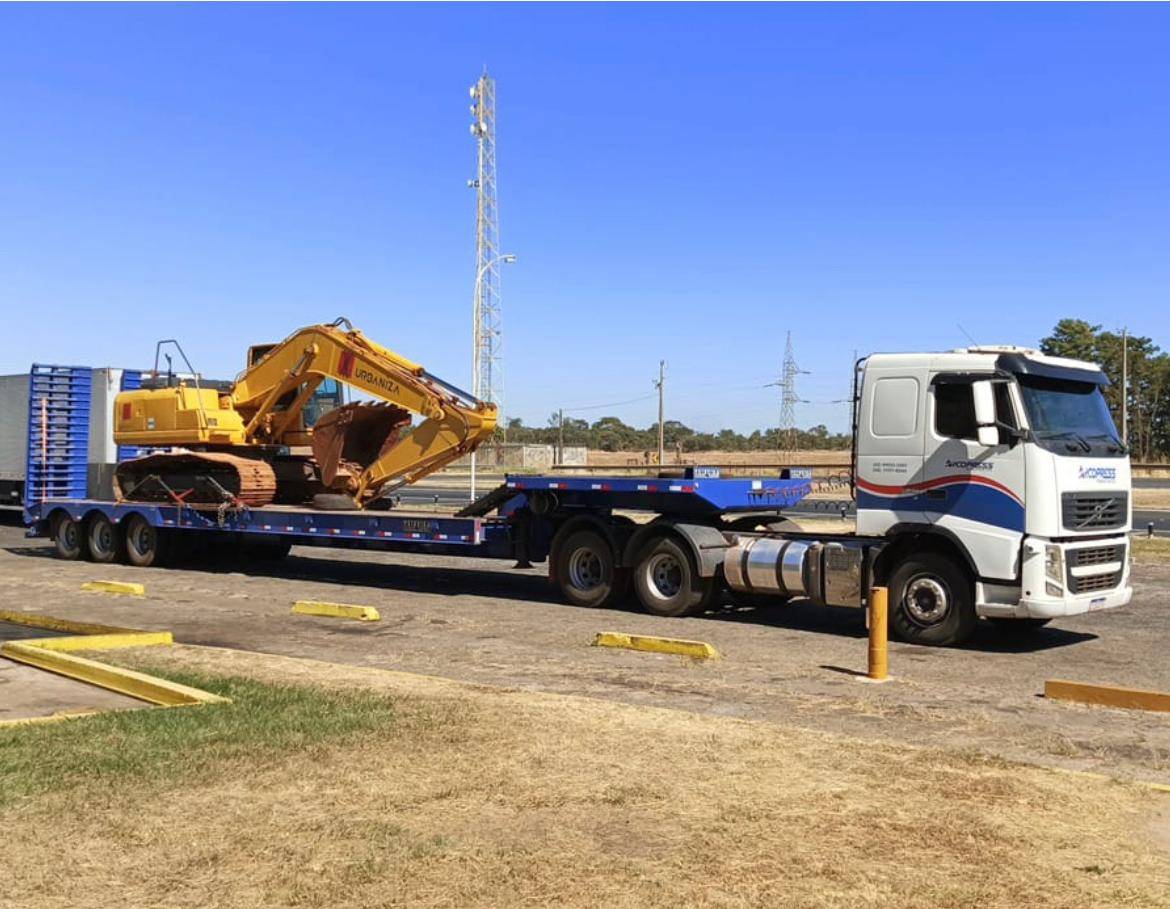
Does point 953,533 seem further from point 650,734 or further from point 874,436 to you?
point 650,734

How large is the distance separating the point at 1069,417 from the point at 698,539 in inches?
166

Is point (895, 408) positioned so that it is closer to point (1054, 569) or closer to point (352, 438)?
point (1054, 569)

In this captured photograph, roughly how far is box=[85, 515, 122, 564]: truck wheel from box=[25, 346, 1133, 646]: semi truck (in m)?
8.29

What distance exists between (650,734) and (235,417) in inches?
519

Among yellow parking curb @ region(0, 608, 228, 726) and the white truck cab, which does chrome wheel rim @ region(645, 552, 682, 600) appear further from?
yellow parking curb @ region(0, 608, 228, 726)

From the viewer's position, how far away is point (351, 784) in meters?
6.24

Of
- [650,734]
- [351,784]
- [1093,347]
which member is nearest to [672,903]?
[351,784]

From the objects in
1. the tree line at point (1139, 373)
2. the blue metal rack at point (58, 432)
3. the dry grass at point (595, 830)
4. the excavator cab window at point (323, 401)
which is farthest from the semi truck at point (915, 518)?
the tree line at point (1139, 373)

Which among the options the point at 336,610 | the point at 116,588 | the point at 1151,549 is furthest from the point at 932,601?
the point at 1151,549

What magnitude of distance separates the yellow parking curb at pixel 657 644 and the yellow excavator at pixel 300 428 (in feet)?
19.2

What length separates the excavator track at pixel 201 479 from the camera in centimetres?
1795

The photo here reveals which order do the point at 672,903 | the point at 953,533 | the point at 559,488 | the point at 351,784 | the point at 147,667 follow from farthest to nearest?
1. the point at 559,488
2. the point at 953,533
3. the point at 147,667
4. the point at 351,784
5. the point at 672,903

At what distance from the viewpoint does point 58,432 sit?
70.4 ft

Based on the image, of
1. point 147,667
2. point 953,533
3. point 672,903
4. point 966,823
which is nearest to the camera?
point 672,903
